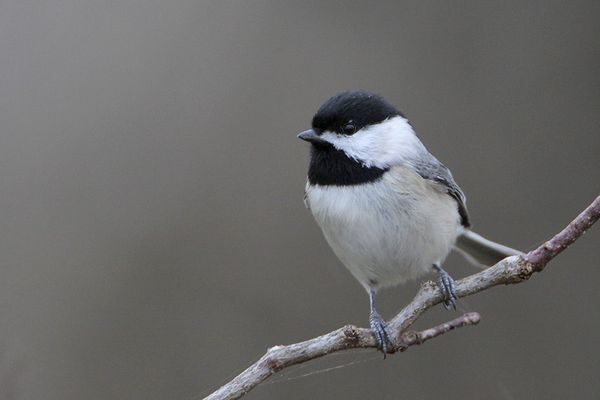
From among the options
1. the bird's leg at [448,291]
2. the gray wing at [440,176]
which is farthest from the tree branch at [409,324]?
the gray wing at [440,176]

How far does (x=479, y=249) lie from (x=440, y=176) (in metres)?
0.32

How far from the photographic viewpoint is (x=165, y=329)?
130 inches

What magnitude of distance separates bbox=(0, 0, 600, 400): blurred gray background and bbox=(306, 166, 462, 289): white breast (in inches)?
35.1

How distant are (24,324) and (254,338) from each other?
947mm

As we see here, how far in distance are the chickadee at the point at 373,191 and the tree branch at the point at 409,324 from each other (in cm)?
27

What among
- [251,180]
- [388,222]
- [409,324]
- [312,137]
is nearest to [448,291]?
[409,324]

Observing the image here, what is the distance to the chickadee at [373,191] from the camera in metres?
2.15

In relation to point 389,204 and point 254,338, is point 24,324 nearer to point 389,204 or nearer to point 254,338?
point 254,338

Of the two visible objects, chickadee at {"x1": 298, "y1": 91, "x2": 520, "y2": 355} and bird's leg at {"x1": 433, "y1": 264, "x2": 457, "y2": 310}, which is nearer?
bird's leg at {"x1": 433, "y1": 264, "x2": 457, "y2": 310}

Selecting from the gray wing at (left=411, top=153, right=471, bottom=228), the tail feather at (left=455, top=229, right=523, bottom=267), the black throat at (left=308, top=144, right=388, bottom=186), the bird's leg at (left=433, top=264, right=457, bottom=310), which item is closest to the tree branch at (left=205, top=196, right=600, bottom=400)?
A: the bird's leg at (left=433, top=264, right=457, bottom=310)

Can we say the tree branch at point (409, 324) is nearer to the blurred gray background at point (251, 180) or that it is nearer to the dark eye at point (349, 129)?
the dark eye at point (349, 129)

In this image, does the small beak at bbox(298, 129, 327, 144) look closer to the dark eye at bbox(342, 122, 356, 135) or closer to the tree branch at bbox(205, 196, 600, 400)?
the dark eye at bbox(342, 122, 356, 135)

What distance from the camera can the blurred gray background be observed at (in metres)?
3.16

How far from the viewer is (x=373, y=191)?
214 cm
